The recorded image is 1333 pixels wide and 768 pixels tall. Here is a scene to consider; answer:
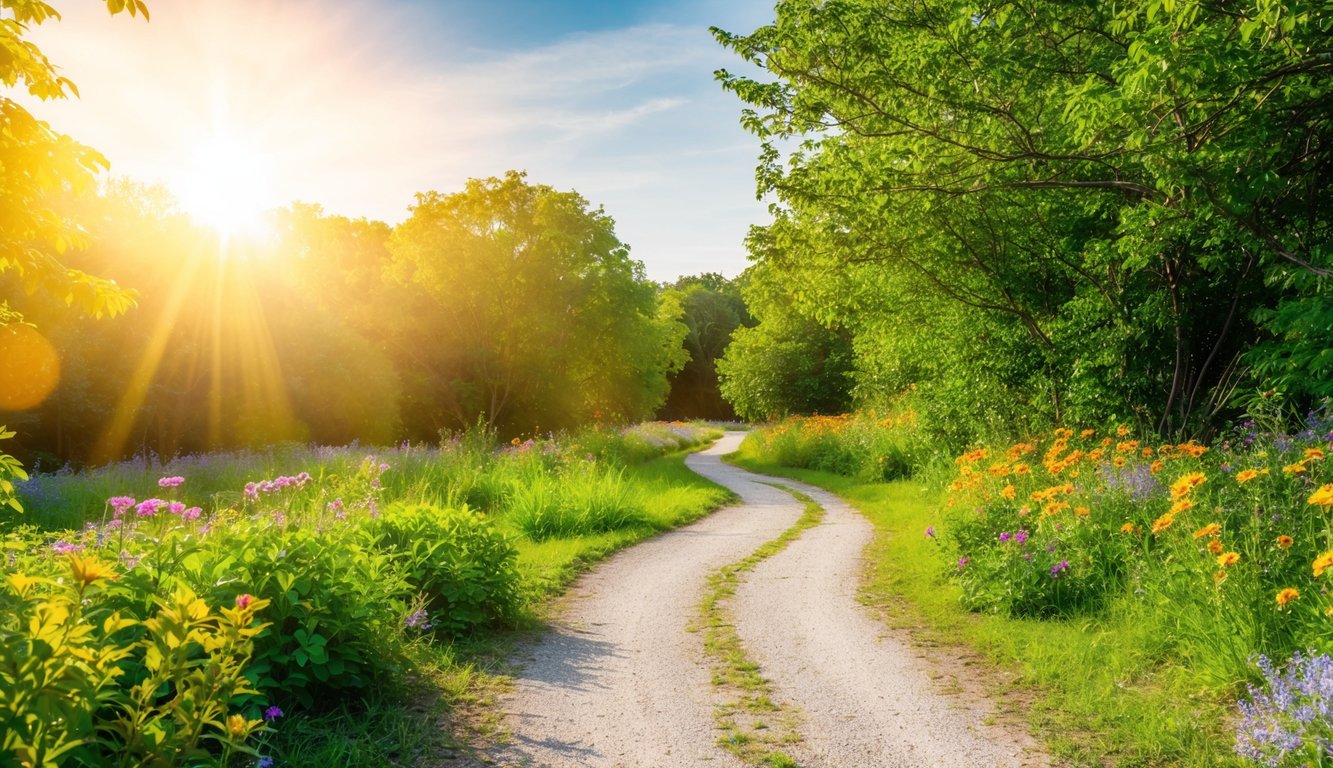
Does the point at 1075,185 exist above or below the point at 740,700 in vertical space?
above

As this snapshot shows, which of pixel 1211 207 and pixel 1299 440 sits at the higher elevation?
pixel 1211 207

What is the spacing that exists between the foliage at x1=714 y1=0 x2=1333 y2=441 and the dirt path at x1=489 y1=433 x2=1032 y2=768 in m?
4.08

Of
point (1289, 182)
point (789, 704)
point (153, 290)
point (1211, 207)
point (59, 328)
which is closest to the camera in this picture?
point (789, 704)

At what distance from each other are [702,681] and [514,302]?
23211mm

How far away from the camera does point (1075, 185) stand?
7055mm

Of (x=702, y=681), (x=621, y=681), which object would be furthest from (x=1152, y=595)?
(x=621, y=681)

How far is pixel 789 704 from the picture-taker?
439 cm

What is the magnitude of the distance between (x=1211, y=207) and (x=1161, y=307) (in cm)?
213

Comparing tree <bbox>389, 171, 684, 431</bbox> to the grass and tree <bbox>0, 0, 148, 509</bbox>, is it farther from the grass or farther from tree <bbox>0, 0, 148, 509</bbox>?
tree <bbox>0, 0, 148, 509</bbox>

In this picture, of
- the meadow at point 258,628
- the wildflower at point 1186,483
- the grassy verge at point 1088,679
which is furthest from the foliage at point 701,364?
the wildflower at point 1186,483

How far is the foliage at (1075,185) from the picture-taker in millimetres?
6113

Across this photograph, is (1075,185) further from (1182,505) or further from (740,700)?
(740,700)

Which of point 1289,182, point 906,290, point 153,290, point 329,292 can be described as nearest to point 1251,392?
point 1289,182

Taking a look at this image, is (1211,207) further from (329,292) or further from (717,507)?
(329,292)
